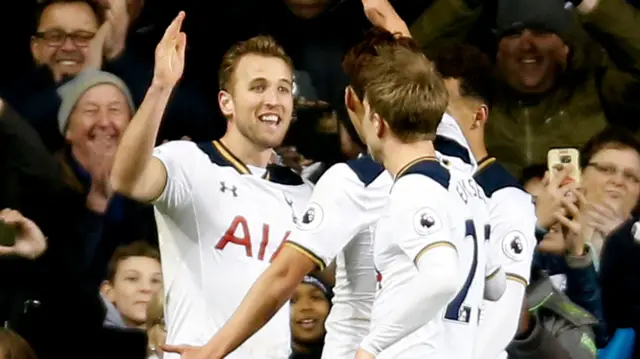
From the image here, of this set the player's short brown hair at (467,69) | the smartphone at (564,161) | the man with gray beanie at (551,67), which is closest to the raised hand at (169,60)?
the player's short brown hair at (467,69)

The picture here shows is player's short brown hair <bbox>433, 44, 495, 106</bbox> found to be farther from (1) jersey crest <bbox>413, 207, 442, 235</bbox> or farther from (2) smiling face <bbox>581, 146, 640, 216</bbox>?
(1) jersey crest <bbox>413, 207, 442, 235</bbox>

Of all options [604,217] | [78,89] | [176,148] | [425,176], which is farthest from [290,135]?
[425,176]

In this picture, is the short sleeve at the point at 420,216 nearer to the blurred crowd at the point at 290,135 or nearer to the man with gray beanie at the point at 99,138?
the blurred crowd at the point at 290,135

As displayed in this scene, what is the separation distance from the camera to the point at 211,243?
3893 millimetres

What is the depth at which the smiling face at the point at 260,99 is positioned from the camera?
13.2 ft

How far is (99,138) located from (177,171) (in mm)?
1600

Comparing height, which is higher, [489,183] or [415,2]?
[415,2]

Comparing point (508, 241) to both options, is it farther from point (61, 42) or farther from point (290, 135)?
point (61, 42)

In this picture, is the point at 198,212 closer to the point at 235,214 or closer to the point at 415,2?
the point at 235,214

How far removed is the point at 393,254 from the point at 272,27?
8.53 ft

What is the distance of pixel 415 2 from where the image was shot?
5891 millimetres

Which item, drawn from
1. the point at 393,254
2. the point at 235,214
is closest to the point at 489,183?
the point at 235,214

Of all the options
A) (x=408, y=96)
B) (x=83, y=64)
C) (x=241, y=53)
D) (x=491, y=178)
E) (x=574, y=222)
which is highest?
(x=83, y=64)

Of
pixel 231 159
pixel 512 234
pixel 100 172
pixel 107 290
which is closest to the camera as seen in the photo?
pixel 231 159
